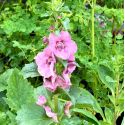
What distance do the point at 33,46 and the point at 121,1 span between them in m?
0.57

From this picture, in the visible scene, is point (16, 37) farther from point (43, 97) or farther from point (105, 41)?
point (43, 97)

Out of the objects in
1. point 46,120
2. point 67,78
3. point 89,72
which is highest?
point 67,78

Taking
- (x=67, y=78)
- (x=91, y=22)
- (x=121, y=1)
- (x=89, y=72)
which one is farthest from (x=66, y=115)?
(x=121, y=1)

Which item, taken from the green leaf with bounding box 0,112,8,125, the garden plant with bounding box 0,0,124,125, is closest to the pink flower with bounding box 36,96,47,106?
the garden plant with bounding box 0,0,124,125

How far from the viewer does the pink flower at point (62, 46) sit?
57.7 inches

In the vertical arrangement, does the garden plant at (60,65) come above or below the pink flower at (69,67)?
below

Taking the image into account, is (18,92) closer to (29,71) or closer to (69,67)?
(29,71)

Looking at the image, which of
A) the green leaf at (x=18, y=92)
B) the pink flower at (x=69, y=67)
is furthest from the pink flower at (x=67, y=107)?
the green leaf at (x=18, y=92)

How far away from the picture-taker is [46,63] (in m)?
1.49

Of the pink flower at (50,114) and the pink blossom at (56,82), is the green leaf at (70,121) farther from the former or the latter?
the pink blossom at (56,82)

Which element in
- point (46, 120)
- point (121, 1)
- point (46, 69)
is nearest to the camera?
point (46, 69)

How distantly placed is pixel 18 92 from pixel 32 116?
220 mm

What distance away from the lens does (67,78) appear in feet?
4.90

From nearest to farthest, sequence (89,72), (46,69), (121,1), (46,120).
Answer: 1. (46,69)
2. (46,120)
3. (89,72)
4. (121,1)
